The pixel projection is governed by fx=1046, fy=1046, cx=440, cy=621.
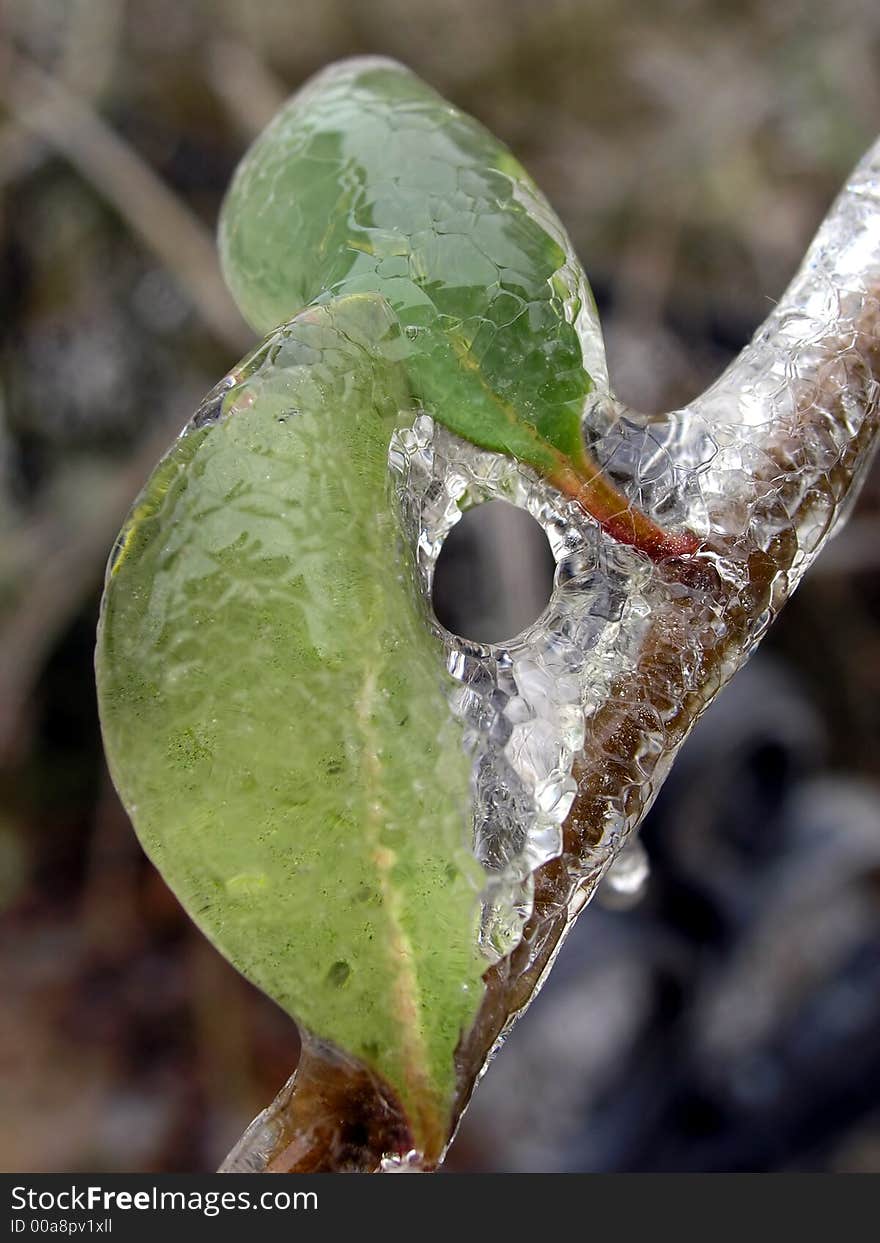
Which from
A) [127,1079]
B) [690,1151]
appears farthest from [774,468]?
[127,1079]

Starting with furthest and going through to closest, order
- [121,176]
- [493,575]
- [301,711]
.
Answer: [121,176] < [493,575] < [301,711]

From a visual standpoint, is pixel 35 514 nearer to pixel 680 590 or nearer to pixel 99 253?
pixel 99 253

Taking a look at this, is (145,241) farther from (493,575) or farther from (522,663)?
(522,663)

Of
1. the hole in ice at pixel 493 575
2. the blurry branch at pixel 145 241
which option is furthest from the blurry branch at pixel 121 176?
the hole in ice at pixel 493 575

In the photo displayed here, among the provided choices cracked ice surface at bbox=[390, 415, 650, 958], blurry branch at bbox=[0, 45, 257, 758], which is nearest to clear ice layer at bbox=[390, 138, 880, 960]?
cracked ice surface at bbox=[390, 415, 650, 958]

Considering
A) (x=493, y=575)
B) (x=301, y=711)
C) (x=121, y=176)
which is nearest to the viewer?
(x=301, y=711)

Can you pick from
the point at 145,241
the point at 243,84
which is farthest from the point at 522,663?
the point at 243,84

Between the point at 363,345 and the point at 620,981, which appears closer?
the point at 363,345
